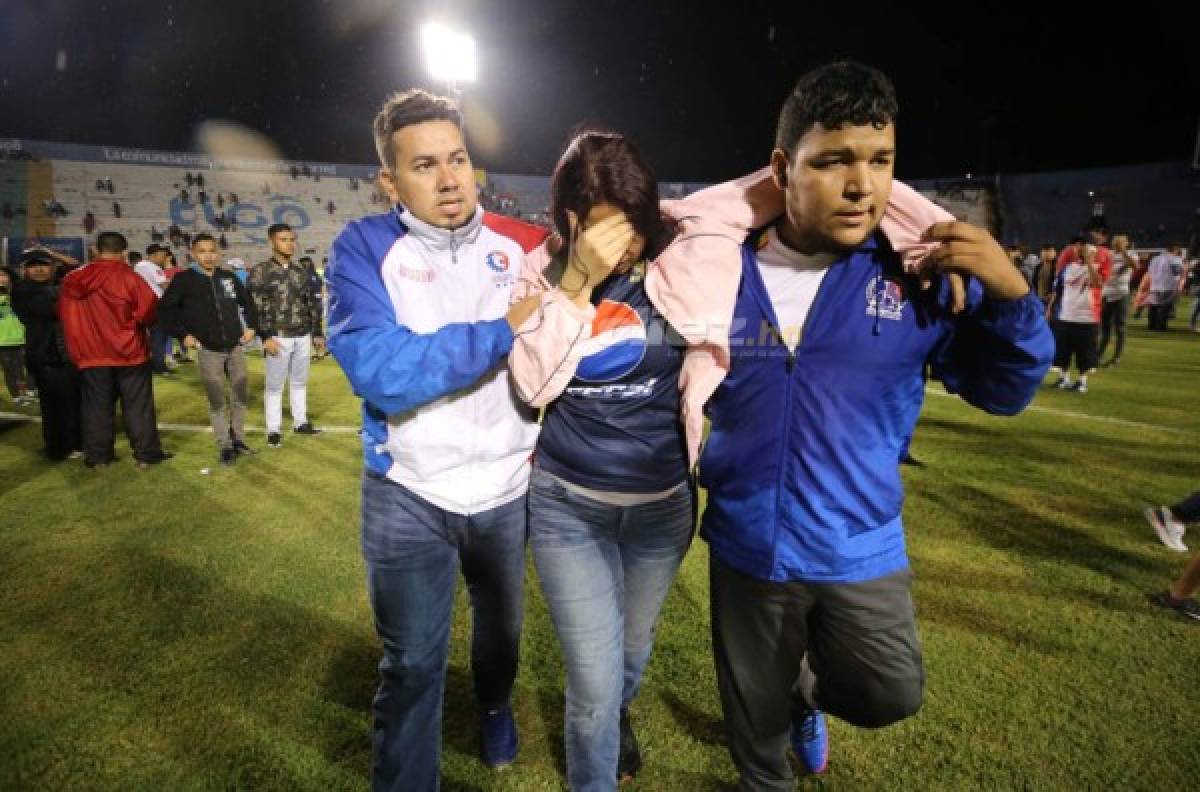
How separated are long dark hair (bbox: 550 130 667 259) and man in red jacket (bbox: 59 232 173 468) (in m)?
6.34

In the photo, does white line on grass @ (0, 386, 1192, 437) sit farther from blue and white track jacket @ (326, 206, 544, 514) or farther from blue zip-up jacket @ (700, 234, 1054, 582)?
blue zip-up jacket @ (700, 234, 1054, 582)

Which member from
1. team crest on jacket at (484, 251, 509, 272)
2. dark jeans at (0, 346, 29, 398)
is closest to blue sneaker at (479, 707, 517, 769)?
team crest on jacket at (484, 251, 509, 272)

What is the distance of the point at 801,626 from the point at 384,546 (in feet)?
4.28

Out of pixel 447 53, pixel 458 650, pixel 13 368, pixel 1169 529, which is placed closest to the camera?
pixel 458 650

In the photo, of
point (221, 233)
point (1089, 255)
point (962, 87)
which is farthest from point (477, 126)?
point (1089, 255)

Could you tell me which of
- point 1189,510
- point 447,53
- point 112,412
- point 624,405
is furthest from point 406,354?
point 447,53

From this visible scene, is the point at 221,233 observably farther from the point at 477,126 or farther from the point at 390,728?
the point at 390,728

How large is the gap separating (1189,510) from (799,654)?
13.0 feet

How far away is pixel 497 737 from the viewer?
96.9 inches

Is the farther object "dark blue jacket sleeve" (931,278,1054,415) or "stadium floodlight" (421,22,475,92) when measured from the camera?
"stadium floodlight" (421,22,475,92)

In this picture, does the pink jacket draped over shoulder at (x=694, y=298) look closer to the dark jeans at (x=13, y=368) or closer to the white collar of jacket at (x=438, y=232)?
the white collar of jacket at (x=438, y=232)

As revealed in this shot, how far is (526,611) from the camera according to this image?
366 centimetres

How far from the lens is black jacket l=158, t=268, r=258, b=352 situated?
6242mm

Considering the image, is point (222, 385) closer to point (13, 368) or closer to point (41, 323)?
point (41, 323)
